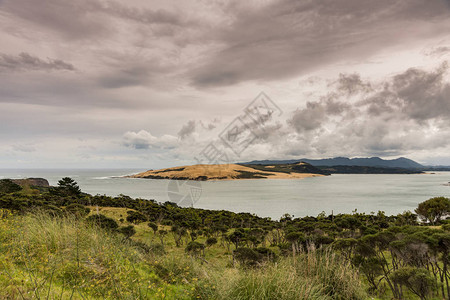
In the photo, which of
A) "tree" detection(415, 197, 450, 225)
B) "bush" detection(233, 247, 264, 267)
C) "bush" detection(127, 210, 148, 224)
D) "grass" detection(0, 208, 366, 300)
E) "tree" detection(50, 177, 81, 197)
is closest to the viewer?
"grass" detection(0, 208, 366, 300)

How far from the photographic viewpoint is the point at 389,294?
16.5 m

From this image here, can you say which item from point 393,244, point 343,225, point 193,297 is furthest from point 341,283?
point 343,225

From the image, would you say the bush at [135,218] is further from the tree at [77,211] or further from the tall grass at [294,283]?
the tall grass at [294,283]

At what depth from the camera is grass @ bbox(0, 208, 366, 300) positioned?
18.2ft

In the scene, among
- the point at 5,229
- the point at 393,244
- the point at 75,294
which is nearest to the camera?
the point at 75,294

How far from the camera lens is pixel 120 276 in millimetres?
6293

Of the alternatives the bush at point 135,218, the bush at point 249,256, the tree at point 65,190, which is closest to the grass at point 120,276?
the bush at point 249,256

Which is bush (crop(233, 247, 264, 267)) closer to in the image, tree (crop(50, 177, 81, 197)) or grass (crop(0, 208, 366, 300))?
grass (crop(0, 208, 366, 300))

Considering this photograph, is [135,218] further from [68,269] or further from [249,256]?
[68,269]

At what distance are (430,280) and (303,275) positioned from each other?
8.08 meters

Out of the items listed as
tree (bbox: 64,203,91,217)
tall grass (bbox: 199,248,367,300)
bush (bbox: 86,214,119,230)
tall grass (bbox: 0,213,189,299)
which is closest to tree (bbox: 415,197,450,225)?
tall grass (bbox: 199,248,367,300)

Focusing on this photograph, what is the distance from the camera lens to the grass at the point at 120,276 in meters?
5.55

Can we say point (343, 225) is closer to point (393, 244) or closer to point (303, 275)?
point (393, 244)

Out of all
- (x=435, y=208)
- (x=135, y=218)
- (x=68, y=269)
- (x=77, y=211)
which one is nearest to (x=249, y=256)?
(x=77, y=211)
